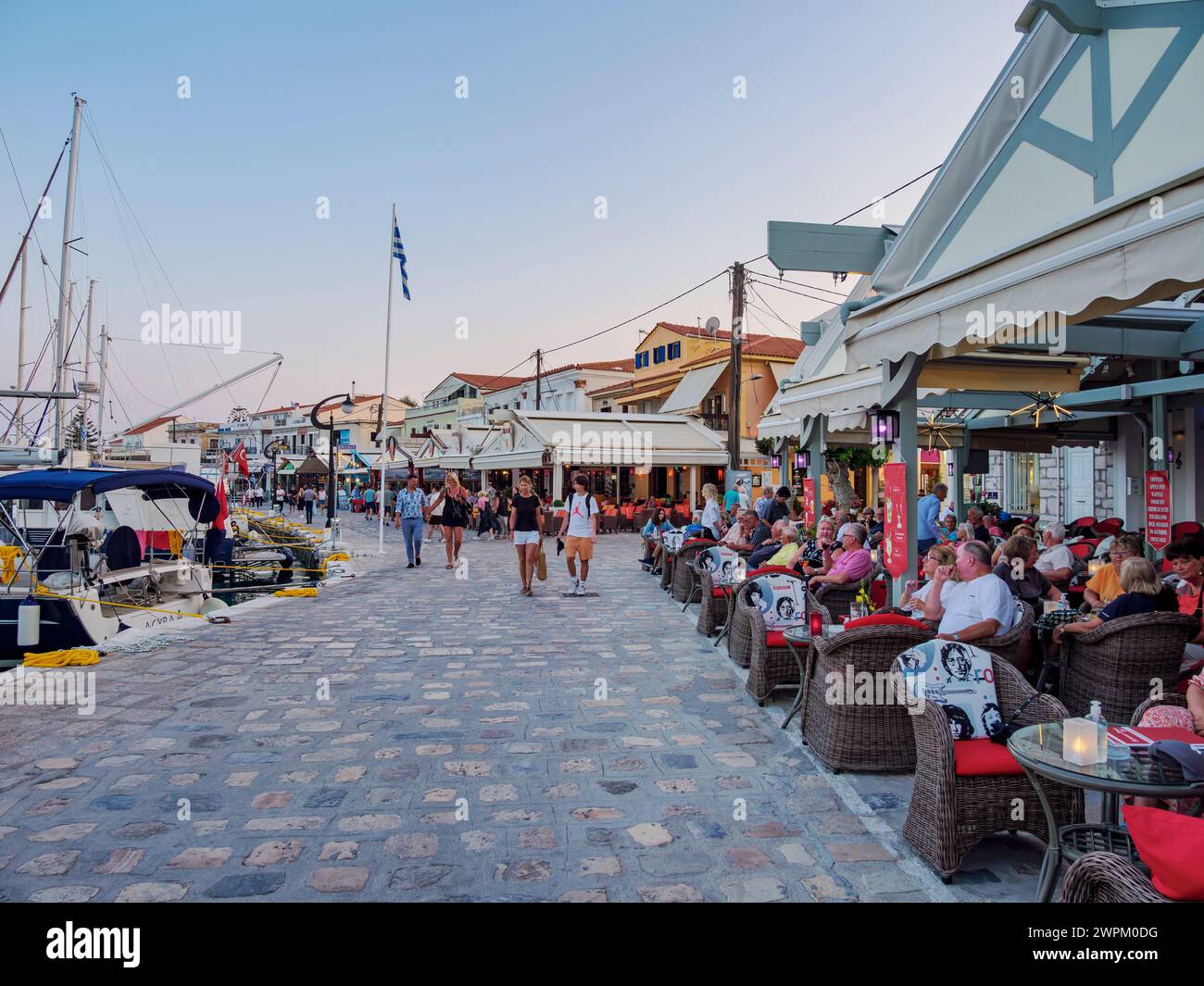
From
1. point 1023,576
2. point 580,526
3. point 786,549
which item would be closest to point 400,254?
point 580,526

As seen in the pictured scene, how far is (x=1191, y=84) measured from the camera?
12.7 feet

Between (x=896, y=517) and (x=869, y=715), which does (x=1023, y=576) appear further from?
(x=869, y=715)

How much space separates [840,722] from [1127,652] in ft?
5.28

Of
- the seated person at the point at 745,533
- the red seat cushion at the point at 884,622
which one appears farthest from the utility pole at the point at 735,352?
the red seat cushion at the point at 884,622

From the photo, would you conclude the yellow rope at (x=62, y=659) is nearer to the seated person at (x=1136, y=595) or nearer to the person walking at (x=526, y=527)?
the person walking at (x=526, y=527)

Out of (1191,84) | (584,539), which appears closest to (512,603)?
(584,539)

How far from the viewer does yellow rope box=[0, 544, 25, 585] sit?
973 cm

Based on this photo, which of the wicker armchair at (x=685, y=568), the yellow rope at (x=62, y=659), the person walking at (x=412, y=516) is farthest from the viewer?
the person walking at (x=412, y=516)

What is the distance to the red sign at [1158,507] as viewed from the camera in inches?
350

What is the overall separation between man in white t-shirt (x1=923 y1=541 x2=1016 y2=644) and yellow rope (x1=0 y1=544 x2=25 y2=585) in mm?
10454

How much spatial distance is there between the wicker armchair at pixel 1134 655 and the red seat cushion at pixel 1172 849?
7.95 ft

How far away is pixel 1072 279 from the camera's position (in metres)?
3.64
